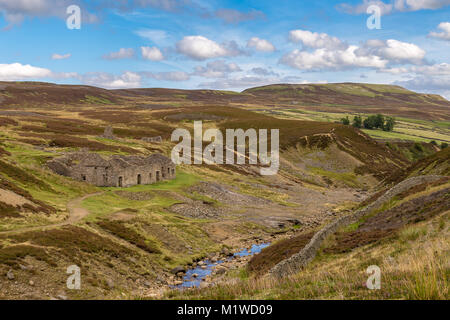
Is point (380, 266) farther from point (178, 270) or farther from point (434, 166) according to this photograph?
point (434, 166)

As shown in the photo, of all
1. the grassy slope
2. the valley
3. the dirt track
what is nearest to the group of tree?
the valley

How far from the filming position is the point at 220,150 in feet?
374

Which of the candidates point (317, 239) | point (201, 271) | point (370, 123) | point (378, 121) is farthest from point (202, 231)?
point (378, 121)

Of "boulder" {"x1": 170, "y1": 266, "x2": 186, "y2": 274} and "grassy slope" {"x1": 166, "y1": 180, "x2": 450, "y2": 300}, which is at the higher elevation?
"grassy slope" {"x1": 166, "y1": 180, "x2": 450, "y2": 300}

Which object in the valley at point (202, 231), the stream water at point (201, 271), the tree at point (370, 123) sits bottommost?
the stream water at point (201, 271)

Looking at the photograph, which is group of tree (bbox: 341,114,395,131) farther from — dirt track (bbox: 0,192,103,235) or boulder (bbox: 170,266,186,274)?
boulder (bbox: 170,266,186,274)

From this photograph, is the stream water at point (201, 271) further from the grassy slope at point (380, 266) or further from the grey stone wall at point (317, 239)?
the grey stone wall at point (317, 239)

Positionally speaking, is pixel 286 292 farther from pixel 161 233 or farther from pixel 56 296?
pixel 161 233

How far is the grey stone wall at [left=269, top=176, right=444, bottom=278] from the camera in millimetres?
26297

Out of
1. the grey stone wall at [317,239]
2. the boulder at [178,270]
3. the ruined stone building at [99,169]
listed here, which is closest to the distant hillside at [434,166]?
the grey stone wall at [317,239]

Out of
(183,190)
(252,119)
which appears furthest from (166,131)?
(183,190)

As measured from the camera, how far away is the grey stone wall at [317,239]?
26.3 m

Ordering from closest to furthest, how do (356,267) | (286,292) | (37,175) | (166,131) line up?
1. (286,292)
2. (356,267)
3. (37,175)
4. (166,131)

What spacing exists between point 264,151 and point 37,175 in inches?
3164
